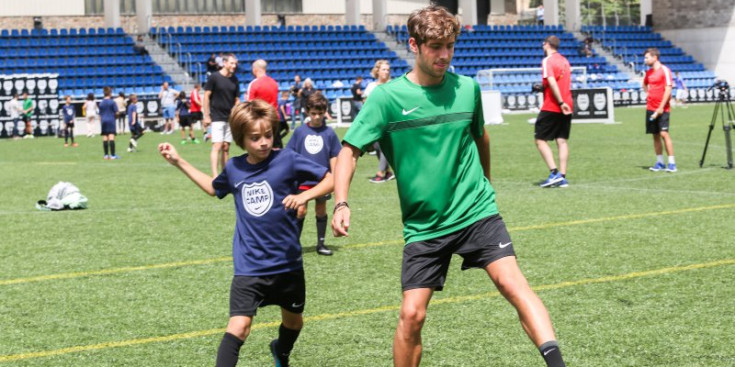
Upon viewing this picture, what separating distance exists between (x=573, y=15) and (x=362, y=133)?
5419 cm

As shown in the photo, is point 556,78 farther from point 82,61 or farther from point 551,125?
point 82,61

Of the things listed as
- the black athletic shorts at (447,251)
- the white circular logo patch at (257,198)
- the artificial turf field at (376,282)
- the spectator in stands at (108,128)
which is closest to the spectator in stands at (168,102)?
the spectator in stands at (108,128)


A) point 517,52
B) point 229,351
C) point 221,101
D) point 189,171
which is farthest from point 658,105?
point 517,52

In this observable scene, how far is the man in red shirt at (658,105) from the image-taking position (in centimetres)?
1694

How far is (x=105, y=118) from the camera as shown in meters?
25.3

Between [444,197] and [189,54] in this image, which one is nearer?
[444,197]

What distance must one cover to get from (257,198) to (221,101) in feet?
39.7

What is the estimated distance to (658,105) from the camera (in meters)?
17.3

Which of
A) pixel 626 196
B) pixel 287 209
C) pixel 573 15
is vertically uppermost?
pixel 573 15

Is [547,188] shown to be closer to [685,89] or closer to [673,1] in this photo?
[685,89]

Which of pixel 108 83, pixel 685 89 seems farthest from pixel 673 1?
pixel 108 83

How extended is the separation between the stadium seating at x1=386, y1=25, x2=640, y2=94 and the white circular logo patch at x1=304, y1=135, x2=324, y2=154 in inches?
1514

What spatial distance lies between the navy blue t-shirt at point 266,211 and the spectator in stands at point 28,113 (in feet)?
111

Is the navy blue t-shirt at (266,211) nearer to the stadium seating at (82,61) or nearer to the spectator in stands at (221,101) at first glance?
the spectator in stands at (221,101)
